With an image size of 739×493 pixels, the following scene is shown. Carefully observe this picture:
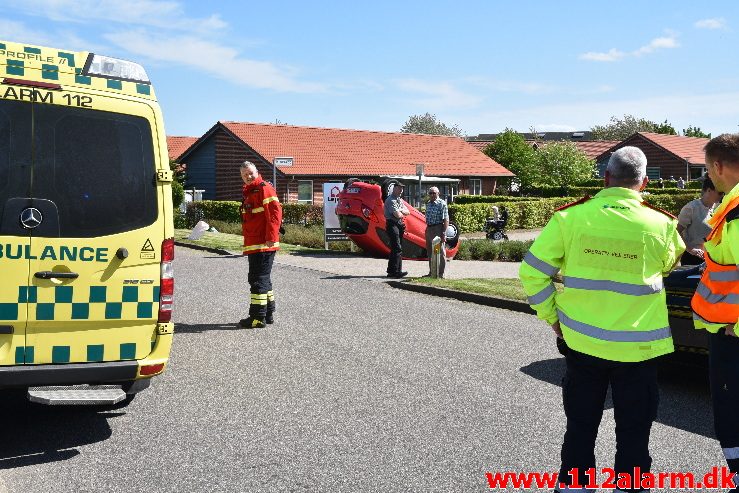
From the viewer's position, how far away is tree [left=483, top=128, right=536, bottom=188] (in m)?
58.6

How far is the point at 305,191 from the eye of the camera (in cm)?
4072

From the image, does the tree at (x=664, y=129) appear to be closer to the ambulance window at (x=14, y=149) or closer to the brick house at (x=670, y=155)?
the brick house at (x=670, y=155)

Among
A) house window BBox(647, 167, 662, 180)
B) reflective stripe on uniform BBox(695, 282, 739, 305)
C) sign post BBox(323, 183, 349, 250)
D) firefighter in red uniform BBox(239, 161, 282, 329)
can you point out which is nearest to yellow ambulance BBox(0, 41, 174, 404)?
reflective stripe on uniform BBox(695, 282, 739, 305)

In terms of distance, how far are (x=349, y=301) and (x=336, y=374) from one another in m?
4.57

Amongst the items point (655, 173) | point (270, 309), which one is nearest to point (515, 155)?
point (655, 173)

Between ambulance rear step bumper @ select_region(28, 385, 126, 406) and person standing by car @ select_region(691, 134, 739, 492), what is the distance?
349cm

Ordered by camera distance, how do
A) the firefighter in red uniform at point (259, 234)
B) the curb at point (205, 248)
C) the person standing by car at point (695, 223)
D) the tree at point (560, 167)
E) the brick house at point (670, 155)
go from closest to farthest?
the person standing by car at point (695, 223) < the firefighter in red uniform at point (259, 234) < the curb at point (205, 248) < the tree at point (560, 167) < the brick house at point (670, 155)

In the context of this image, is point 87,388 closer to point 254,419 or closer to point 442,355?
point 254,419

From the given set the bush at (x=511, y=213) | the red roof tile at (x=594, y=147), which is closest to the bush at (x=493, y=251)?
the bush at (x=511, y=213)

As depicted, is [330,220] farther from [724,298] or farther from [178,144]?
[178,144]

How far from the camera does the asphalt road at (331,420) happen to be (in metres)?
4.80

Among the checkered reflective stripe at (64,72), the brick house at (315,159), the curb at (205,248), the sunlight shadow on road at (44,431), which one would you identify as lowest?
the sunlight shadow on road at (44,431)

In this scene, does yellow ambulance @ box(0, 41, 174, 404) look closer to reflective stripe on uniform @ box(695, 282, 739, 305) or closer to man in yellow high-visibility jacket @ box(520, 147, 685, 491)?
man in yellow high-visibility jacket @ box(520, 147, 685, 491)

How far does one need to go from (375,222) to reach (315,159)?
24.5m
